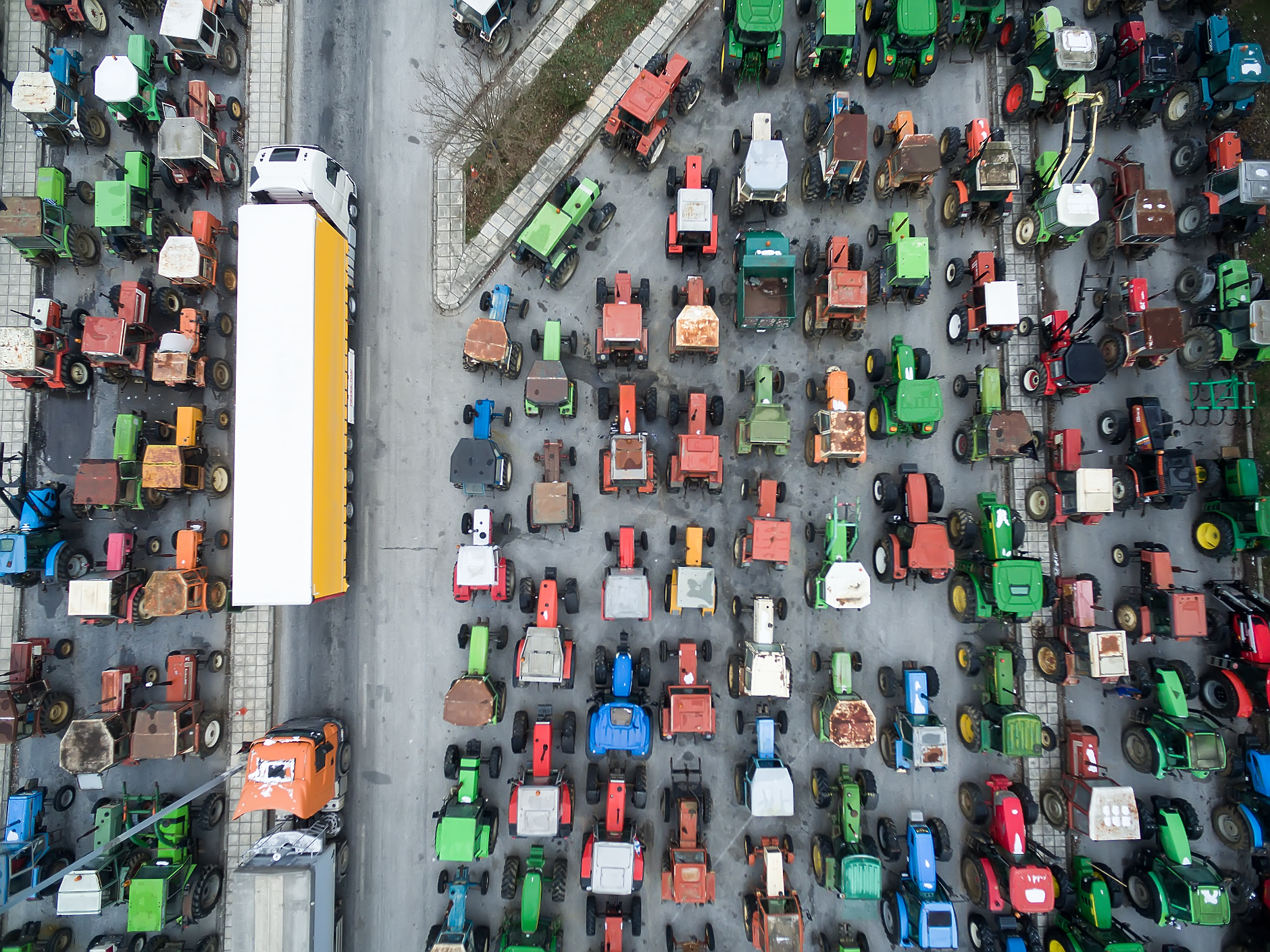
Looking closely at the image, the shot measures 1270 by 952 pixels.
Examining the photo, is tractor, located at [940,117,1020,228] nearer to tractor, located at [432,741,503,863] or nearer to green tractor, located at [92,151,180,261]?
tractor, located at [432,741,503,863]

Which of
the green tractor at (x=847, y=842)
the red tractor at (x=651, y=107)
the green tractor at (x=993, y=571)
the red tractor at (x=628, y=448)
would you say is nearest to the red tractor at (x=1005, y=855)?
the green tractor at (x=847, y=842)

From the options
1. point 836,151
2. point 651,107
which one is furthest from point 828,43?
point 651,107

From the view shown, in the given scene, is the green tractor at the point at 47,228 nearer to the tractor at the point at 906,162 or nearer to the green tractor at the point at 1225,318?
the tractor at the point at 906,162

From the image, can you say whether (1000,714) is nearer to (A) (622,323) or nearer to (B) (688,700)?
(B) (688,700)

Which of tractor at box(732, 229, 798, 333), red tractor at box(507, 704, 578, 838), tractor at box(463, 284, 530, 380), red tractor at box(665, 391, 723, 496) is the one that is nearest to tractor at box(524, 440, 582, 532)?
tractor at box(463, 284, 530, 380)

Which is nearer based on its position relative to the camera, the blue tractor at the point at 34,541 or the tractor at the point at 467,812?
the tractor at the point at 467,812

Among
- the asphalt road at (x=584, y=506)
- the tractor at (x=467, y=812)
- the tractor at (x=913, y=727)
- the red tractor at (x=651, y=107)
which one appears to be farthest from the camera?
the asphalt road at (x=584, y=506)
